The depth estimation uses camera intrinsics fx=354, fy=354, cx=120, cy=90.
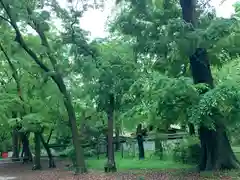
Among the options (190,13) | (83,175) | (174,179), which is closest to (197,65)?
(190,13)

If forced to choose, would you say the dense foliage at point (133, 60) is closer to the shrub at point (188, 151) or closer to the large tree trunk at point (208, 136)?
the large tree trunk at point (208, 136)

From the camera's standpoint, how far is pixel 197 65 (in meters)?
14.1

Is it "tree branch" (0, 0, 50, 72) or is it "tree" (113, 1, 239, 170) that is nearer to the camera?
"tree" (113, 1, 239, 170)

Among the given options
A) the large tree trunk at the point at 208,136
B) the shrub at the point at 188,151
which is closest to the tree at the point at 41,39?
the shrub at the point at 188,151

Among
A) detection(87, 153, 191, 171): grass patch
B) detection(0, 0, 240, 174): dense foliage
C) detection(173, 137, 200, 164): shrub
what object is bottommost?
detection(87, 153, 191, 171): grass patch

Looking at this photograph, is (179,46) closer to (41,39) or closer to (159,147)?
(41,39)

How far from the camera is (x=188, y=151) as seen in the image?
17.1 metres

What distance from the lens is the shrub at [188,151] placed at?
1675 centimetres

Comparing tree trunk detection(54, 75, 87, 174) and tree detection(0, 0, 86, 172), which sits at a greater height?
tree detection(0, 0, 86, 172)

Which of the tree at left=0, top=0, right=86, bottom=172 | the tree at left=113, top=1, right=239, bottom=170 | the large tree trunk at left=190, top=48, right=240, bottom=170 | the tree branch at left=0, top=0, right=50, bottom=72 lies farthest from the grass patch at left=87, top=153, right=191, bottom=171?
the tree branch at left=0, top=0, right=50, bottom=72

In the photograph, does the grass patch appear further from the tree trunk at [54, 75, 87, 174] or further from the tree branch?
the tree branch

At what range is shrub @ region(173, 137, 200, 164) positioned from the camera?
16750 mm

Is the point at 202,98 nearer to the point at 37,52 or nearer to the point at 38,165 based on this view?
the point at 37,52

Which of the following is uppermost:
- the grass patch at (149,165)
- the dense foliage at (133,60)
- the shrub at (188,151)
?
the dense foliage at (133,60)
